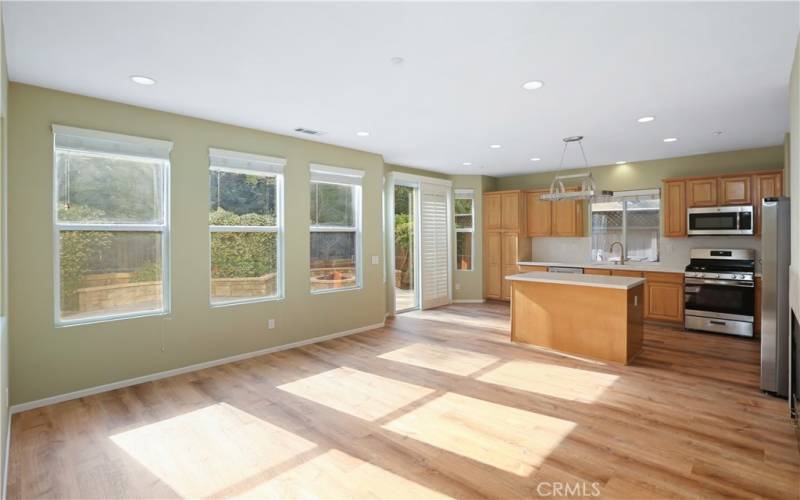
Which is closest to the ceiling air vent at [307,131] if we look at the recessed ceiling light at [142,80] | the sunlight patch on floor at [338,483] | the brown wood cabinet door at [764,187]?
the recessed ceiling light at [142,80]

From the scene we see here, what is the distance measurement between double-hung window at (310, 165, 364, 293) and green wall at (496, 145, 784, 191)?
13.5ft

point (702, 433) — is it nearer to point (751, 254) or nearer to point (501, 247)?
point (751, 254)

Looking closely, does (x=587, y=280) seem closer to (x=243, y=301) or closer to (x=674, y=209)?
(x=674, y=209)

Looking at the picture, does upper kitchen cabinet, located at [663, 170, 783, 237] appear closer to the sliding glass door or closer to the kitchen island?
the kitchen island

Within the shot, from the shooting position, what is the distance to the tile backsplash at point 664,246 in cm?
602

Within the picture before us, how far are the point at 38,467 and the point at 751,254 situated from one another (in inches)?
303

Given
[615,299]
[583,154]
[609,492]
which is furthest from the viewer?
[583,154]

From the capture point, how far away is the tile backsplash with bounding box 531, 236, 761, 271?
602 centimetres

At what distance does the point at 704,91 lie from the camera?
3.58 m

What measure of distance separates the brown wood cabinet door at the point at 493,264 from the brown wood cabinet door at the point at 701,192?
3.14m

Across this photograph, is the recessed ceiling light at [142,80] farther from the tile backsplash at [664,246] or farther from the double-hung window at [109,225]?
the tile backsplash at [664,246]

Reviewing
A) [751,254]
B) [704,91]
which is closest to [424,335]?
[704,91]

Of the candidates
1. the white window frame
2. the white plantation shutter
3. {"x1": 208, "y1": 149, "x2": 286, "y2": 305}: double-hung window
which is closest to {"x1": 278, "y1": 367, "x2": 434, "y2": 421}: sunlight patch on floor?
{"x1": 208, "y1": 149, "x2": 286, "y2": 305}: double-hung window

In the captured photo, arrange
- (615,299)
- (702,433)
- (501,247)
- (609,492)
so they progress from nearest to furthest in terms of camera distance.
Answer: (609,492), (702,433), (615,299), (501,247)
